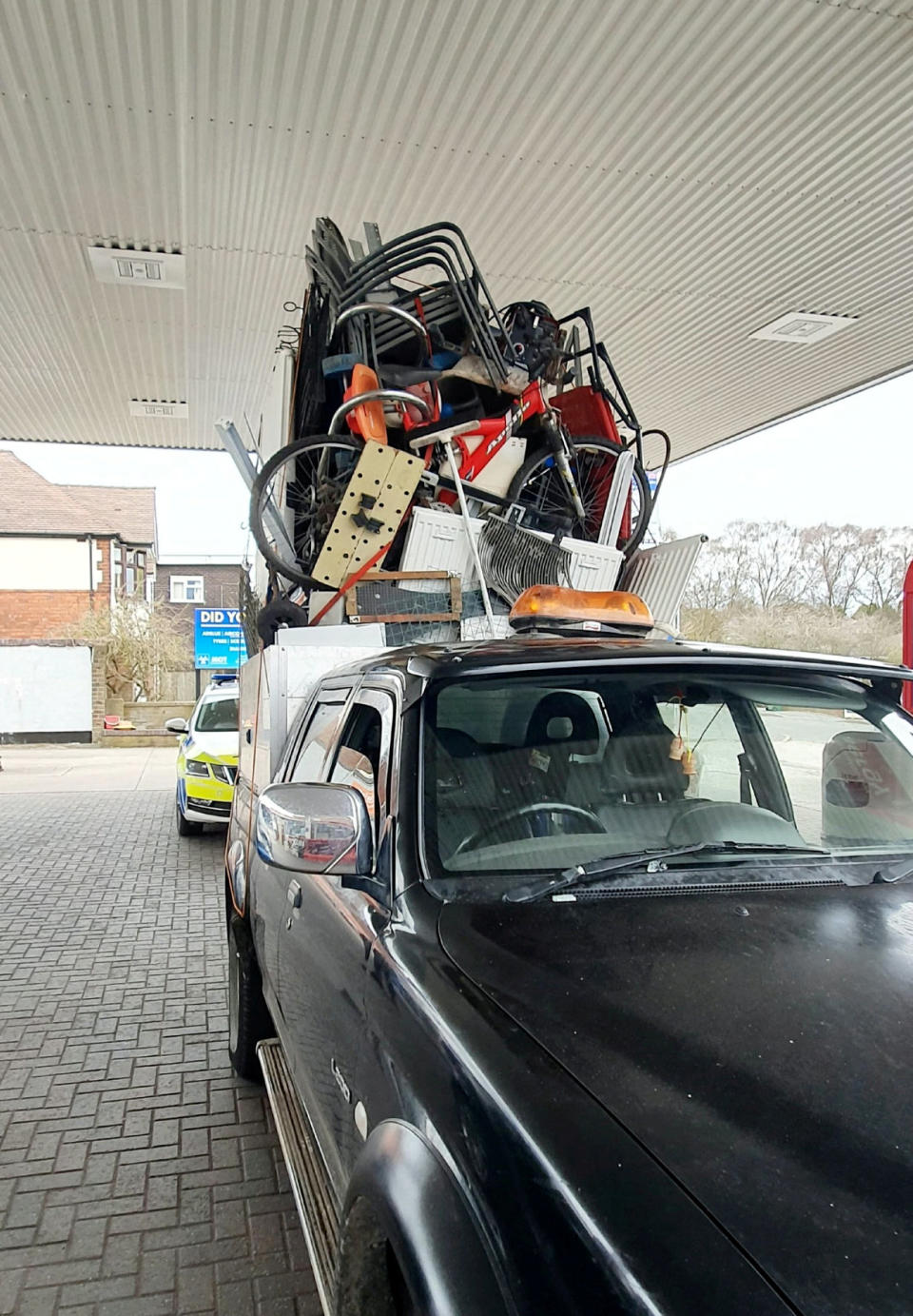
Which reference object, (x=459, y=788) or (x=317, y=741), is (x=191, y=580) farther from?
(x=459, y=788)

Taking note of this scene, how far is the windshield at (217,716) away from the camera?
12062 millimetres

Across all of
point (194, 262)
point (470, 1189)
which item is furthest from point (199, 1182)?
point (194, 262)

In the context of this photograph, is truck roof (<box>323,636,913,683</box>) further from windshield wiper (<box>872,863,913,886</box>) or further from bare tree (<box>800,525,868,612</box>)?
bare tree (<box>800,525,868,612</box>)

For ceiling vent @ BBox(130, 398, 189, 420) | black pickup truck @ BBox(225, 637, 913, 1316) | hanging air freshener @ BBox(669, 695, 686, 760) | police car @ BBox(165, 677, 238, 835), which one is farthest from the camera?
ceiling vent @ BBox(130, 398, 189, 420)

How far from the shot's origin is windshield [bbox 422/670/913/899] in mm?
2432

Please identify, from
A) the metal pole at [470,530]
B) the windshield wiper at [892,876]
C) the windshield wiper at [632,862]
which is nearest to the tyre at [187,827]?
the metal pole at [470,530]

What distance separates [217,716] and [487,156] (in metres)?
7.75

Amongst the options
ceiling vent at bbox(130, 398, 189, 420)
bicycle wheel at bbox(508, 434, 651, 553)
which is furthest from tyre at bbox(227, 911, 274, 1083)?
ceiling vent at bbox(130, 398, 189, 420)

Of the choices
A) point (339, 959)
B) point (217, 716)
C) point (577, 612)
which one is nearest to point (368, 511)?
point (577, 612)

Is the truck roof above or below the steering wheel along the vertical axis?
above

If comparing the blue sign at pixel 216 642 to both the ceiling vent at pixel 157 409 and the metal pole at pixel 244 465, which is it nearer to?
the ceiling vent at pixel 157 409

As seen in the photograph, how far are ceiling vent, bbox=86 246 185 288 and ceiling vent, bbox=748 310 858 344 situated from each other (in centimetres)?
565

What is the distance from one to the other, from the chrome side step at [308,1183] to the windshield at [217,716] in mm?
8663

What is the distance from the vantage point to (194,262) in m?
8.42
